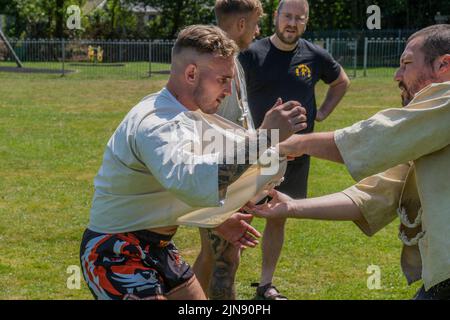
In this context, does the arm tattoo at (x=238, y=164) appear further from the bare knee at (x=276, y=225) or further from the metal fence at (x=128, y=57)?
the metal fence at (x=128, y=57)

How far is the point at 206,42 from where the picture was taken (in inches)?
134

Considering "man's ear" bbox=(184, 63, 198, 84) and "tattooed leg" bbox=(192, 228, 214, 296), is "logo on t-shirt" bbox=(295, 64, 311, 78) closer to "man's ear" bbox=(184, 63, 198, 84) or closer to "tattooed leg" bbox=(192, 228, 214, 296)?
"tattooed leg" bbox=(192, 228, 214, 296)

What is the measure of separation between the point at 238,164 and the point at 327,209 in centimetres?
89

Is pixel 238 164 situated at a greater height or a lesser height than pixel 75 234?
greater

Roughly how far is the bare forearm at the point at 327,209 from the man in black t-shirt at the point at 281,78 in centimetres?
252

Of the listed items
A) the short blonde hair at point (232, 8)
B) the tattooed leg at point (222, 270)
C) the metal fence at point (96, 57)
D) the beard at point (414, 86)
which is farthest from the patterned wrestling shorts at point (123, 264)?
the metal fence at point (96, 57)

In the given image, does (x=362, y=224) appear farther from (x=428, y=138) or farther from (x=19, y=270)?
(x=19, y=270)

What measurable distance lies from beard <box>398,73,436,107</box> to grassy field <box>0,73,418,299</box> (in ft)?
10.2

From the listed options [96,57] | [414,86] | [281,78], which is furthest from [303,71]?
[96,57]

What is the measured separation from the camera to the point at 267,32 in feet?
166

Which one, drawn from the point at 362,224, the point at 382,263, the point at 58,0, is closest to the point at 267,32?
the point at 58,0

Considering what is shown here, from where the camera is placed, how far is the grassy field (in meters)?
6.51

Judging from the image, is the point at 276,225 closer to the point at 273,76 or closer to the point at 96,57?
the point at 273,76

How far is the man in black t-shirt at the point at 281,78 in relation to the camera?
6438 mm
